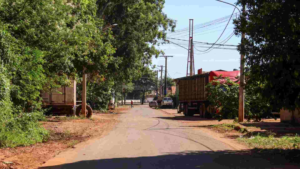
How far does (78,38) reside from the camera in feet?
51.6

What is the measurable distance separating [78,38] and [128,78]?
1990cm

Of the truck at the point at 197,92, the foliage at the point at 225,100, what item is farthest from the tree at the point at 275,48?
the truck at the point at 197,92

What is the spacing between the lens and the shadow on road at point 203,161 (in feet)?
30.4

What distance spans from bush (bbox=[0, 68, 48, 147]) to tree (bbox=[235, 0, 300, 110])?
7.02 meters

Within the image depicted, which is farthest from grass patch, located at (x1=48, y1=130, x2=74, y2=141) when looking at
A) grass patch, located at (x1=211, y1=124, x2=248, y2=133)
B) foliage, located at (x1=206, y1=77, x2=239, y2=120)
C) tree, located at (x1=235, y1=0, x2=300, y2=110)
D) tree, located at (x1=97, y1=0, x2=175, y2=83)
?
tree, located at (x1=97, y1=0, x2=175, y2=83)

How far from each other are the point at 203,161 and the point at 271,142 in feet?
17.1

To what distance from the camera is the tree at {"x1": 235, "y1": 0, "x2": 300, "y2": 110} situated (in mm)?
9422

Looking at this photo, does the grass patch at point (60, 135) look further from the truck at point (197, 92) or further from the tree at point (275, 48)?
the truck at point (197, 92)

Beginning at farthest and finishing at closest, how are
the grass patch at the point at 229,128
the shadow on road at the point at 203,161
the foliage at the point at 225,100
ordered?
the foliage at the point at 225,100
the grass patch at the point at 229,128
the shadow on road at the point at 203,161

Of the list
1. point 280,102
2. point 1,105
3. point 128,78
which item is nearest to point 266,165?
point 280,102

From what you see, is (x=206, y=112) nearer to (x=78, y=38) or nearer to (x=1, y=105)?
(x=78, y=38)

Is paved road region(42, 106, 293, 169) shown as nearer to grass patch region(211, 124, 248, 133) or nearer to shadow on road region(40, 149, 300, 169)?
shadow on road region(40, 149, 300, 169)

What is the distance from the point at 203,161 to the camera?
9945mm

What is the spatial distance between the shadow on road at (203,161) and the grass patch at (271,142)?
1.55 meters
